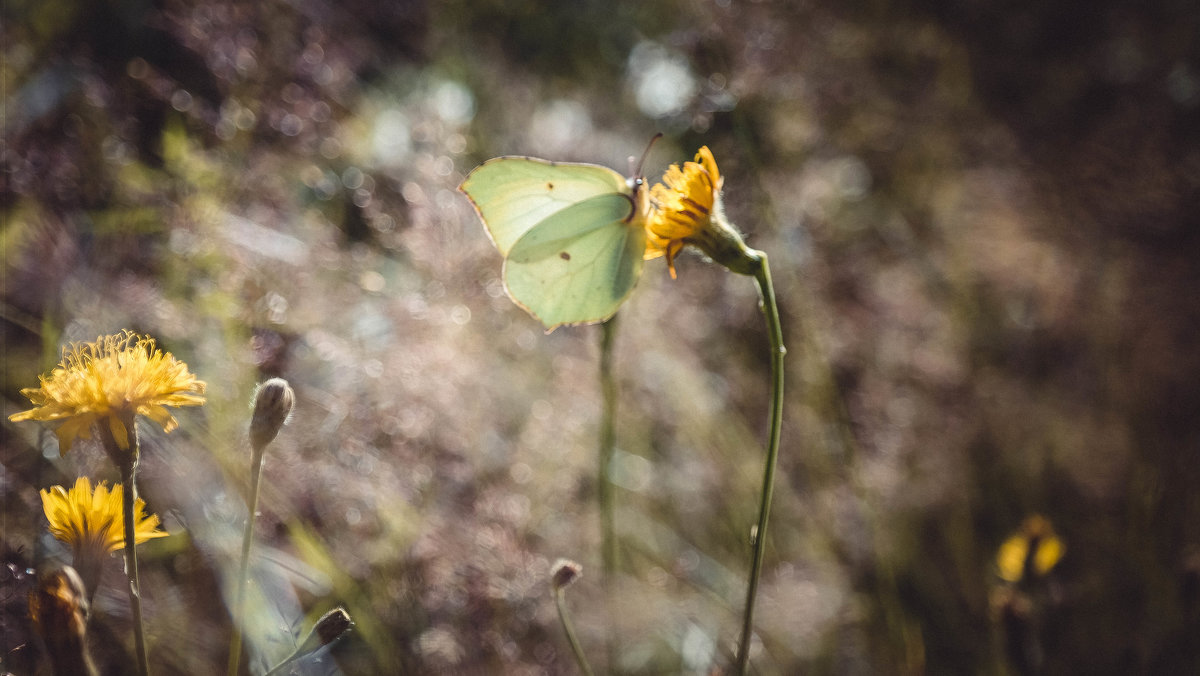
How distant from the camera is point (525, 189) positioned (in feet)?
4.33

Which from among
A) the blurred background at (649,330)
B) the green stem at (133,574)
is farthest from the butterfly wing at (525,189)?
the green stem at (133,574)

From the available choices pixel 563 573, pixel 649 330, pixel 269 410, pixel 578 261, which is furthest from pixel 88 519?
pixel 649 330

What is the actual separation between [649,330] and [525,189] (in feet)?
3.14

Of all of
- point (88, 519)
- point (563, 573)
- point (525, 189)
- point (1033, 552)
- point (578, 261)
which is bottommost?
point (1033, 552)

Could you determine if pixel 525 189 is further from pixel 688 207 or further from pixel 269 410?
pixel 269 410

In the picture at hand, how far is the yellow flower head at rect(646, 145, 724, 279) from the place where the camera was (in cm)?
104

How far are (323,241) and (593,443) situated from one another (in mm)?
1030

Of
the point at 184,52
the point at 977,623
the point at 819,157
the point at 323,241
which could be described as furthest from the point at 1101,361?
the point at 184,52

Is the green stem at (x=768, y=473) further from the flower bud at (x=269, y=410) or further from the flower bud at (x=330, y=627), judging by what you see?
the flower bud at (x=269, y=410)

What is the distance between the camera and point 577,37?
3.92 metres

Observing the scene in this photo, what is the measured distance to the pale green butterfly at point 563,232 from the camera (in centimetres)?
124

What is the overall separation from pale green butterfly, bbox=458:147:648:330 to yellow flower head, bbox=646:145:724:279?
143 mm

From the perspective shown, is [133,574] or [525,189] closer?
[133,574]

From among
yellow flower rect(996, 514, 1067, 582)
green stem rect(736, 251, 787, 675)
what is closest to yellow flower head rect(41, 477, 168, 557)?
green stem rect(736, 251, 787, 675)
